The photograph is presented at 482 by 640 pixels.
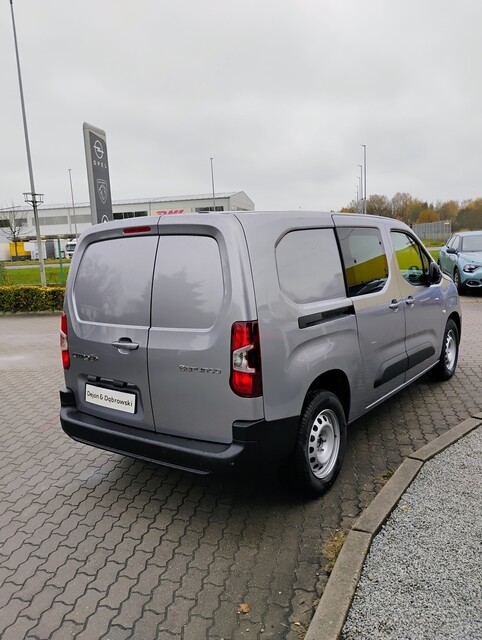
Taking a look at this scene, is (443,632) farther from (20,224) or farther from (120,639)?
(20,224)

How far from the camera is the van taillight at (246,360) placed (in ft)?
8.63

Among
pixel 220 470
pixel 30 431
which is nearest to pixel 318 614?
pixel 220 470

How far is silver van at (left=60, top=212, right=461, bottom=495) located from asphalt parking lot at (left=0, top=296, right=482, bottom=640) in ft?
1.27

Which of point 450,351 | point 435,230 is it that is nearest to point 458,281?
point 450,351

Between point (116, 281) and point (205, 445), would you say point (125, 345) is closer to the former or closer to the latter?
point (116, 281)

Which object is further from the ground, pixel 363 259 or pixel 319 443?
pixel 363 259

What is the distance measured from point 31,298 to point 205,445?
1227 centimetres

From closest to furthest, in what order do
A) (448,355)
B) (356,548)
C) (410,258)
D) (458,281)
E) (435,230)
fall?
1. (356,548)
2. (410,258)
3. (448,355)
4. (458,281)
5. (435,230)

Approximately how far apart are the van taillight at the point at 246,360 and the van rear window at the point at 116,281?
64 cm

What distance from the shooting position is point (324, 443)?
11.0ft

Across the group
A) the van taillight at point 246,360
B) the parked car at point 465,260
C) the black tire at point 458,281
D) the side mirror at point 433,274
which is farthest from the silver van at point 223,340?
the black tire at point 458,281

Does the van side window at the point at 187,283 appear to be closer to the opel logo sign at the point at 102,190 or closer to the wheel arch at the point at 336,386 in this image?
the wheel arch at the point at 336,386

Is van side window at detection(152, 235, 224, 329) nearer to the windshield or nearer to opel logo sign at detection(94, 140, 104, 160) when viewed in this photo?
opel logo sign at detection(94, 140, 104, 160)

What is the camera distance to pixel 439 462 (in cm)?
360
